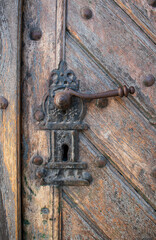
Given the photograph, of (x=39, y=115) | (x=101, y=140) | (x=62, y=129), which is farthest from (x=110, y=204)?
(x=39, y=115)

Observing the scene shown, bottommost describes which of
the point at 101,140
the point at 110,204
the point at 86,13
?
the point at 110,204

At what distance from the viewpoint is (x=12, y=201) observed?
0.88m

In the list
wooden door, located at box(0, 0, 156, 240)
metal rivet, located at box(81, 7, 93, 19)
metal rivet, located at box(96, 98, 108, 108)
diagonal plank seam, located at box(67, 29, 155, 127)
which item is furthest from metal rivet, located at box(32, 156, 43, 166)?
metal rivet, located at box(81, 7, 93, 19)

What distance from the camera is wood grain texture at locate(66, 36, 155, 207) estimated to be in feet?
3.00

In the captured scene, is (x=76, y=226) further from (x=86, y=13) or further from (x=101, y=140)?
(x=86, y=13)

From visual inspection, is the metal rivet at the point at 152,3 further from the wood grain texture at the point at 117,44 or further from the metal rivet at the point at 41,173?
the metal rivet at the point at 41,173

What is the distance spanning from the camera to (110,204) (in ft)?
3.02

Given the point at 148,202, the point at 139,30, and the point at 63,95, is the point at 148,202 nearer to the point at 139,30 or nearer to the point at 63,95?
the point at 63,95

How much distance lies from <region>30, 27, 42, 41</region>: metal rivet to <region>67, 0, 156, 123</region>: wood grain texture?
0.13 m

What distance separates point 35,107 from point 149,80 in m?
0.51

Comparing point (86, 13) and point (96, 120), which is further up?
point (86, 13)

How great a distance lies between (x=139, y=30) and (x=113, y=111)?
0.37m

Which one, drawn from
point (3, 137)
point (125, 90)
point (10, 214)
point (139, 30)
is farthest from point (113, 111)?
point (10, 214)

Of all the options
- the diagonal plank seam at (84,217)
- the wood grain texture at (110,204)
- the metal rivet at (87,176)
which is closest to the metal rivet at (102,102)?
the wood grain texture at (110,204)
